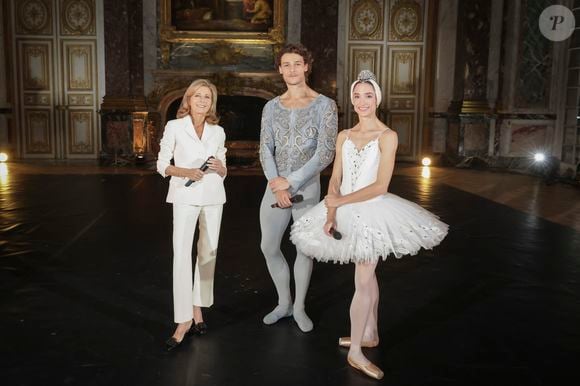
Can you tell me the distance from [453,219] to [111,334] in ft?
14.5

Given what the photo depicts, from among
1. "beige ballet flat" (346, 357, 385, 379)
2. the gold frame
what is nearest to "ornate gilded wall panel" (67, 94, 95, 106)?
the gold frame

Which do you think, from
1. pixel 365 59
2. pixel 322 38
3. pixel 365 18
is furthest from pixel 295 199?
pixel 365 18

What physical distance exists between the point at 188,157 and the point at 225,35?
9950 millimetres

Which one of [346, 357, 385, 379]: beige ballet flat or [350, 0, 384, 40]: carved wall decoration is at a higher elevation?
[350, 0, 384, 40]: carved wall decoration

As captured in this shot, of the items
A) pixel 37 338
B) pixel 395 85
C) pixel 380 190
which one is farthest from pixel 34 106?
pixel 380 190

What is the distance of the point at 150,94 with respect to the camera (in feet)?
41.8

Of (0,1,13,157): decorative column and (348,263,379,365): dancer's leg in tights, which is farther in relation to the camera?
(0,1,13,157): decorative column

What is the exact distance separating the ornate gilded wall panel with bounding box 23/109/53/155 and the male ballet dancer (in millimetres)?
10914

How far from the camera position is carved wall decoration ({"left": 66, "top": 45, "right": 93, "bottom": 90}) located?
13070 mm

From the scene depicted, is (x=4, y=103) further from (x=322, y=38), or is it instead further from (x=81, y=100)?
(x=322, y=38)

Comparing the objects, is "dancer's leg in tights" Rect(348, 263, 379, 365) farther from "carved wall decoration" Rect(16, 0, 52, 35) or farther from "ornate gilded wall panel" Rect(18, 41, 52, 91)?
"carved wall decoration" Rect(16, 0, 52, 35)

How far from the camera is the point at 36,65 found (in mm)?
13117

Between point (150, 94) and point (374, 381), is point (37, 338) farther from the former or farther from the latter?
point (150, 94)

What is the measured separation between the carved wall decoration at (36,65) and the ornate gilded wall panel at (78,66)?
393mm
